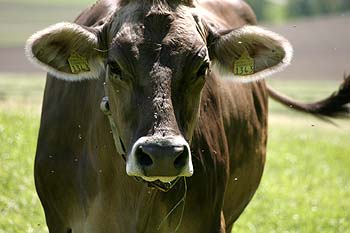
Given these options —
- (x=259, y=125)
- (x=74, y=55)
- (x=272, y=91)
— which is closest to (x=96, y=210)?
(x=74, y=55)

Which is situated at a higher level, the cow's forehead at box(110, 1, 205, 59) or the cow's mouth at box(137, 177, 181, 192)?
the cow's forehead at box(110, 1, 205, 59)

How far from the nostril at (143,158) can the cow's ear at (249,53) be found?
1.22 meters

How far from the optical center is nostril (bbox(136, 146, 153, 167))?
173 inches

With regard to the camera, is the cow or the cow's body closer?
the cow

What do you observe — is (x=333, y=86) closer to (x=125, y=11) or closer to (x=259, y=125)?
(x=259, y=125)

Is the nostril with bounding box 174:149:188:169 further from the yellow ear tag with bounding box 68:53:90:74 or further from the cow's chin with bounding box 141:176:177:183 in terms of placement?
the yellow ear tag with bounding box 68:53:90:74

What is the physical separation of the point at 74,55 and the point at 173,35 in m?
0.83

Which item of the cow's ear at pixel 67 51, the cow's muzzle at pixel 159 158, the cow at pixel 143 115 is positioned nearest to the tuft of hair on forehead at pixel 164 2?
the cow at pixel 143 115

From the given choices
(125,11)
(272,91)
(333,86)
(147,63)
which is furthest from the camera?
(333,86)

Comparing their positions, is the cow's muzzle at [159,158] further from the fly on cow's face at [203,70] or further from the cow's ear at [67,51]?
the cow's ear at [67,51]

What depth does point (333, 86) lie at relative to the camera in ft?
124

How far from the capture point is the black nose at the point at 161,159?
437 centimetres

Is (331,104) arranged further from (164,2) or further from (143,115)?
(143,115)

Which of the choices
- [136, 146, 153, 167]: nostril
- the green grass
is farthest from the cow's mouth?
the green grass
